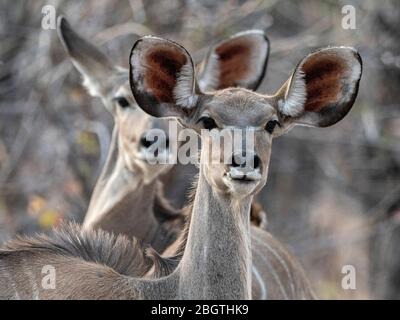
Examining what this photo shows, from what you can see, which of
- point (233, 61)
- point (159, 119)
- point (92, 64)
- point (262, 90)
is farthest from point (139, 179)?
point (262, 90)

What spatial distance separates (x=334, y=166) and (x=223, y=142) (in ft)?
20.3

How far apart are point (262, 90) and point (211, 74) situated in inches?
151

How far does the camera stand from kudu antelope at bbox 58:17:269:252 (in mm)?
5273

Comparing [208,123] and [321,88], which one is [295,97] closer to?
[321,88]

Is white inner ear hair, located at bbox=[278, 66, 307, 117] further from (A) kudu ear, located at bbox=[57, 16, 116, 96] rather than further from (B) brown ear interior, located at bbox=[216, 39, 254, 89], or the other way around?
(A) kudu ear, located at bbox=[57, 16, 116, 96]

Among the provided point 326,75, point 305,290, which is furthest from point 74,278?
point 305,290

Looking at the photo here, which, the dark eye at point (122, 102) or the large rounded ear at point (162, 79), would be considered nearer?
the large rounded ear at point (162, 79)

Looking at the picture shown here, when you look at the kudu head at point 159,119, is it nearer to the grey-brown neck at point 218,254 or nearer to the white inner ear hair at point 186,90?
the white inner ear hair at point 186,90

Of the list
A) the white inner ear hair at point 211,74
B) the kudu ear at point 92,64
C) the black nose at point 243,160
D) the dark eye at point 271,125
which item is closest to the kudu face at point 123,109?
the kudu ear at point 92,64

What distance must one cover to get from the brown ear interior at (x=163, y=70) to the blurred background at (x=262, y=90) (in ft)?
11.5

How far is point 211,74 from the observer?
5.44 metres

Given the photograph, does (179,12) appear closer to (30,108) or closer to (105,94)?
(30,108)

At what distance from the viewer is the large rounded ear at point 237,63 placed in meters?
5.32

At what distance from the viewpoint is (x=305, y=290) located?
5.50 m
